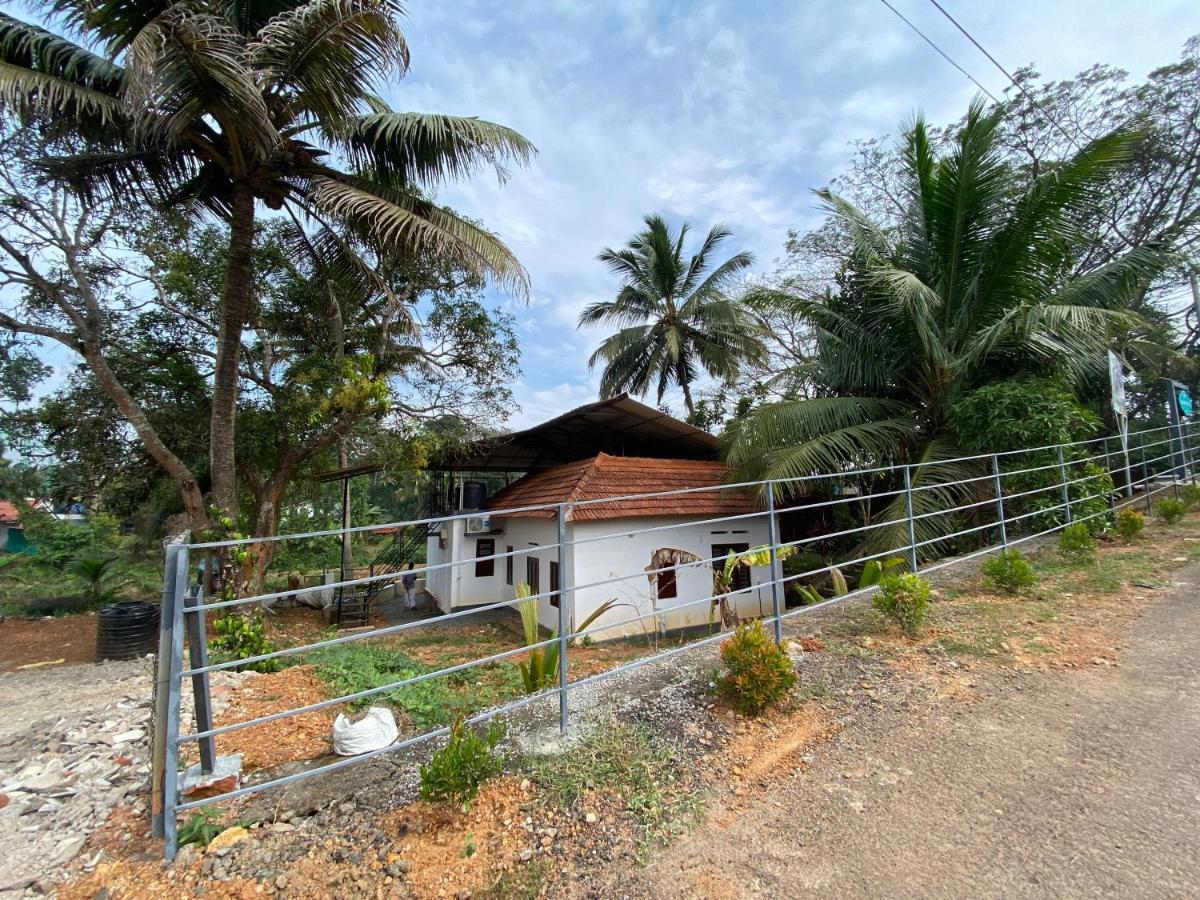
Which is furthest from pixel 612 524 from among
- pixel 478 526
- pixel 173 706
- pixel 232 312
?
pixel 173 706

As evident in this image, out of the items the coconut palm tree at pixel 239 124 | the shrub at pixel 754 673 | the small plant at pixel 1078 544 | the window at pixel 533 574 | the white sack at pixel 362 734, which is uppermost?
the coconut palm tree at pixel 239 124

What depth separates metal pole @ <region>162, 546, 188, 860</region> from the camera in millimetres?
1923

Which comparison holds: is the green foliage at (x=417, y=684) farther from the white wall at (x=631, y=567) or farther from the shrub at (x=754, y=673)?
the white wall at (x=631, y=567)

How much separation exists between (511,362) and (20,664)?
890 centimetres

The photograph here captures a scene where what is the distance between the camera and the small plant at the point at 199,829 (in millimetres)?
2027

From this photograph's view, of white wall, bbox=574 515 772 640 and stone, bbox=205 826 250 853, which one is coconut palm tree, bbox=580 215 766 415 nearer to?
white wall, bbox=574 515 772 640

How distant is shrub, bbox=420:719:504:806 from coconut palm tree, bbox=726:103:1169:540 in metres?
6.28

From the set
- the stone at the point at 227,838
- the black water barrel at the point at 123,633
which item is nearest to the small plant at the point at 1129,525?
the stone at the point at 227,838

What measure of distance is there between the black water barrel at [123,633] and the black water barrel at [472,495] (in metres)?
8.26

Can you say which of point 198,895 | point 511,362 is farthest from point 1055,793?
point 511,362

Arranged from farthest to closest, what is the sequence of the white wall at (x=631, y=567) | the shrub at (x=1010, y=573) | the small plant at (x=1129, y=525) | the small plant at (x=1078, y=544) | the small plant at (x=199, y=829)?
the white wall at (x=631, y=567) → the small plant at (x=1129, y=525) → the small plant at (x=1078, y=544) → the shrub at (x=1010, y=573) → the small plant at (x=199, y=829)

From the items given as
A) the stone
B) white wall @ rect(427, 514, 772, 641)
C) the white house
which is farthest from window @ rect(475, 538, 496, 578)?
the stone

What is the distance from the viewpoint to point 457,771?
2.12m

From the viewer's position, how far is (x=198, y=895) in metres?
1.83
